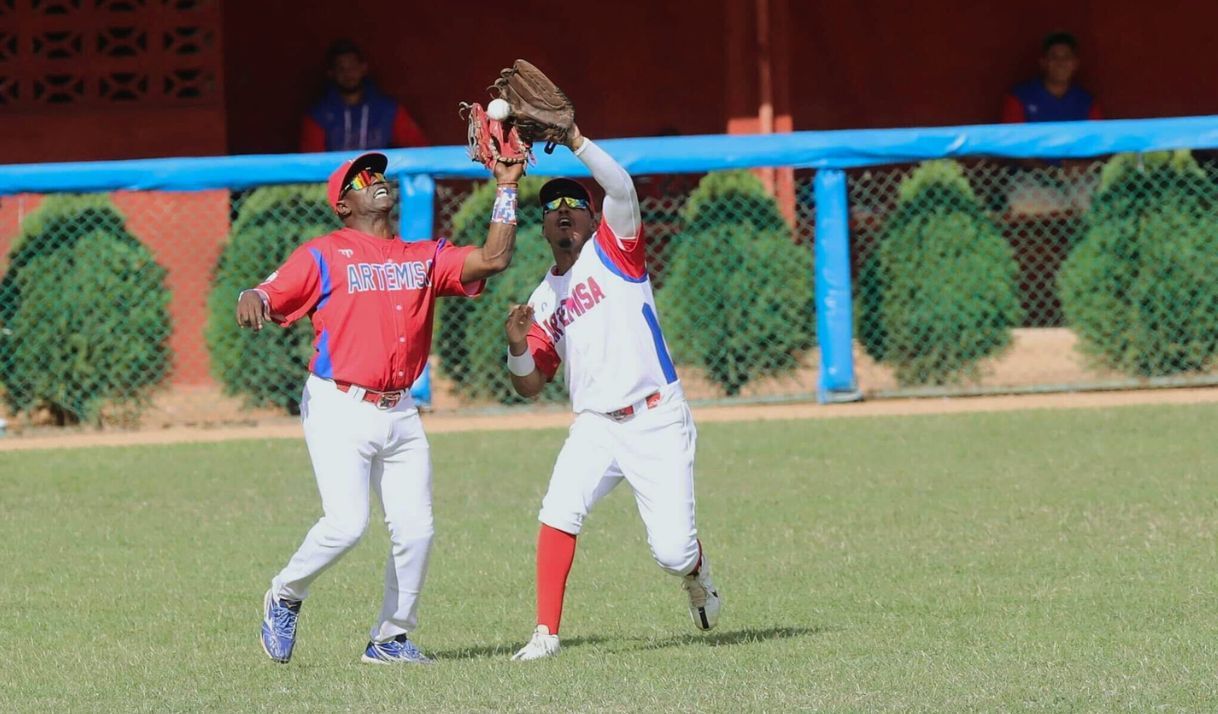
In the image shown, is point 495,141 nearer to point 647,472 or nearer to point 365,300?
point 365,300

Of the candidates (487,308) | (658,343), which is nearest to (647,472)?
(658,343)

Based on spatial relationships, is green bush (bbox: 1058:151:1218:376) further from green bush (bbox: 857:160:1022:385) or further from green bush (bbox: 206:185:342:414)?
green bush (bbox: 206:185:342:414)

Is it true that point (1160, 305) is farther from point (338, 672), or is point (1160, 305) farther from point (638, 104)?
point (338, 672)

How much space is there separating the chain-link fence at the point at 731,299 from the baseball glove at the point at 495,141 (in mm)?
6137

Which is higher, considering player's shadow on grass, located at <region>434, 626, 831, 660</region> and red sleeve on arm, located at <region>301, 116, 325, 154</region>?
red sleeve on arm, located at <region>301, 116, 325, 154</region>

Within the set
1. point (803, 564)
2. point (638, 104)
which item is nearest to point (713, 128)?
point (638, 104)

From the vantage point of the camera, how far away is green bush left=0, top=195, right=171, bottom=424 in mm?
12219

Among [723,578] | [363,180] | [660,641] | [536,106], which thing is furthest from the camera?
[723,578]

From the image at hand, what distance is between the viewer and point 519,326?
638cm

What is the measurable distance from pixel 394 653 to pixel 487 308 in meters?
6.28

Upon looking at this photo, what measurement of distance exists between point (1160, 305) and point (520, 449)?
4.25 m

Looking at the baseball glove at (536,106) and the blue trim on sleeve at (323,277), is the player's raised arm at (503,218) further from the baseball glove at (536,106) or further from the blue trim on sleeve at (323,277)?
the blue trim on sleeve at (323,277)

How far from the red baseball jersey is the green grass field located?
0.94 m

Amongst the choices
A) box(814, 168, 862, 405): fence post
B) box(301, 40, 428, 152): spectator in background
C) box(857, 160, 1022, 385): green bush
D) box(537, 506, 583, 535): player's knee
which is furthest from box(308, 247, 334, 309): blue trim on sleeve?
box(301, 40, 428, 152): spectator in background
